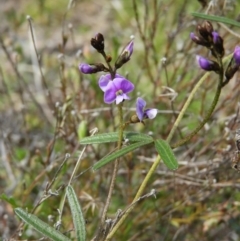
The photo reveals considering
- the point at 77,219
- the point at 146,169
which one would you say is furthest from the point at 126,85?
Result: the point at 146,169

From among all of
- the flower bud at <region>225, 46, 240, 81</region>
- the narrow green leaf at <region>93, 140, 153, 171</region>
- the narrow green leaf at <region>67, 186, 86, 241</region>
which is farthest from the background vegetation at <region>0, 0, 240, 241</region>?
the flower bud at <region>225, 46, 240, 81</region>

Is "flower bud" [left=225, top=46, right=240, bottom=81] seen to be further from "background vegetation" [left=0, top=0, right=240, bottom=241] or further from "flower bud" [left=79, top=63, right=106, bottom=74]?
"background vegetation" [left=0, top=0, right=240, bottom=241]

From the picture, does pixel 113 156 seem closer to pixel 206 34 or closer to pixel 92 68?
pixel 92 68

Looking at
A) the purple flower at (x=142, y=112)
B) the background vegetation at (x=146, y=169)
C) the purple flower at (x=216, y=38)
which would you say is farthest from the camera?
the background vegetation at (x=146, y=169)

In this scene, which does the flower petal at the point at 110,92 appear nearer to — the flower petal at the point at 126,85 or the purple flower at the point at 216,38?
the flower petal at the point at 126,85

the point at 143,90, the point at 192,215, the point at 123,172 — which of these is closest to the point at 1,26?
the point at 143,90

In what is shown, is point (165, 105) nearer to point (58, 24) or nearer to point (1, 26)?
point (1, 26)

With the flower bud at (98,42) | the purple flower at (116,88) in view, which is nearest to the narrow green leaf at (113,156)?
the purple flower at (116,88)

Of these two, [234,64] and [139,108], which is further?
[139,108]

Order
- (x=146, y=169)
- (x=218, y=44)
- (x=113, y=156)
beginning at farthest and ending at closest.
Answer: (x=146, y=169)
(x=113, y=156)
(x=218, y=44)
